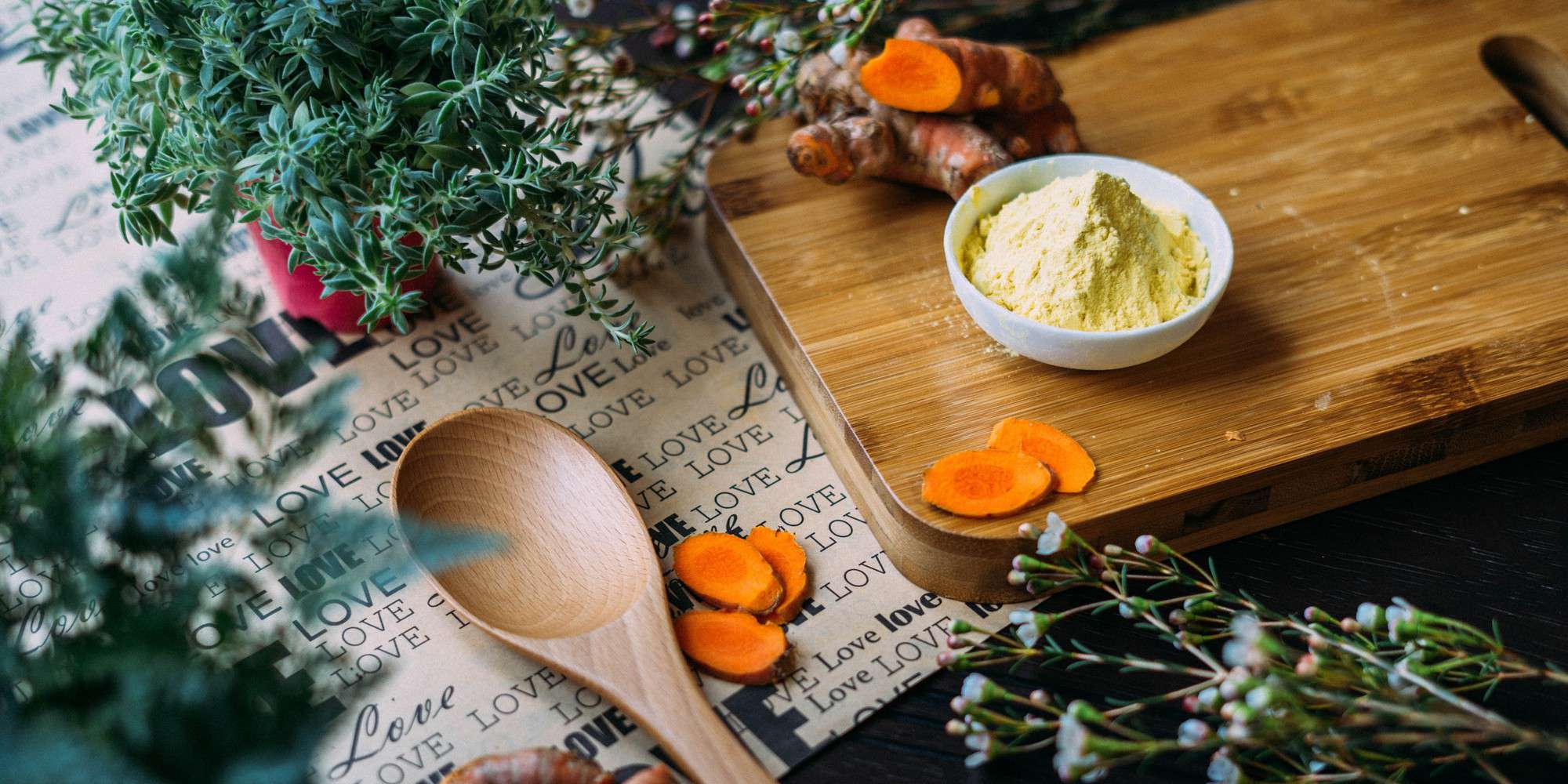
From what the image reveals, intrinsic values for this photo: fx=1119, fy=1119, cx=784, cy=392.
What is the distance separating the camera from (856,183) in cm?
162

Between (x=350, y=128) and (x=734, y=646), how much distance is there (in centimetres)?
69

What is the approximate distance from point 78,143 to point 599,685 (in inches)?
51.7

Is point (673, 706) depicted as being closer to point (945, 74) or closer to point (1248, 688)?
point (1248, 688)

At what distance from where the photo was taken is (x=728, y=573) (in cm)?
127

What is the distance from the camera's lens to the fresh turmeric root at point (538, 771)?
104cm

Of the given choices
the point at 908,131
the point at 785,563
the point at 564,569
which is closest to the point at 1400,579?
the point at 785,563

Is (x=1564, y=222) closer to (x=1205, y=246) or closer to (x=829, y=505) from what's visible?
(x=1205, y=246)

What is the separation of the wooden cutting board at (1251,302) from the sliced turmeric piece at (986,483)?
2 centimetres

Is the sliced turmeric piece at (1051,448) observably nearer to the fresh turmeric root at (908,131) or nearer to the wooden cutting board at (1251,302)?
the wooden cutting board at (1251,302)

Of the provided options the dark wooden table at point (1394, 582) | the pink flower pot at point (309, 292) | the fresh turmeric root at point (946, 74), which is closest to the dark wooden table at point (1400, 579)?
the dark wooden table at point (1394, 582)

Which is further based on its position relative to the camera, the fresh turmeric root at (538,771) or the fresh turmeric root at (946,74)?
the fresh turmeric root at (946,74)

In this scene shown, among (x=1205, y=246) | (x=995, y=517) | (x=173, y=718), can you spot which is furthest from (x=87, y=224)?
(x=1205, y=246)

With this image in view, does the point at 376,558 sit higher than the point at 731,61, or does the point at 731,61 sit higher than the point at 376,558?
the point at 731,61

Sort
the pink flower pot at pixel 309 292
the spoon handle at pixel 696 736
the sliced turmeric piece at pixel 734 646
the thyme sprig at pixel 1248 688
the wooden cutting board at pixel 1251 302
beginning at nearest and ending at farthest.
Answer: the thyme sprig at pixel 1248 688
the spoon handle at pixel 696 736
the sliced turmeric piece at pixel 734 646
the wooden cutting board at pixel 1251 302
the pink flower pot at pixel 309 292
